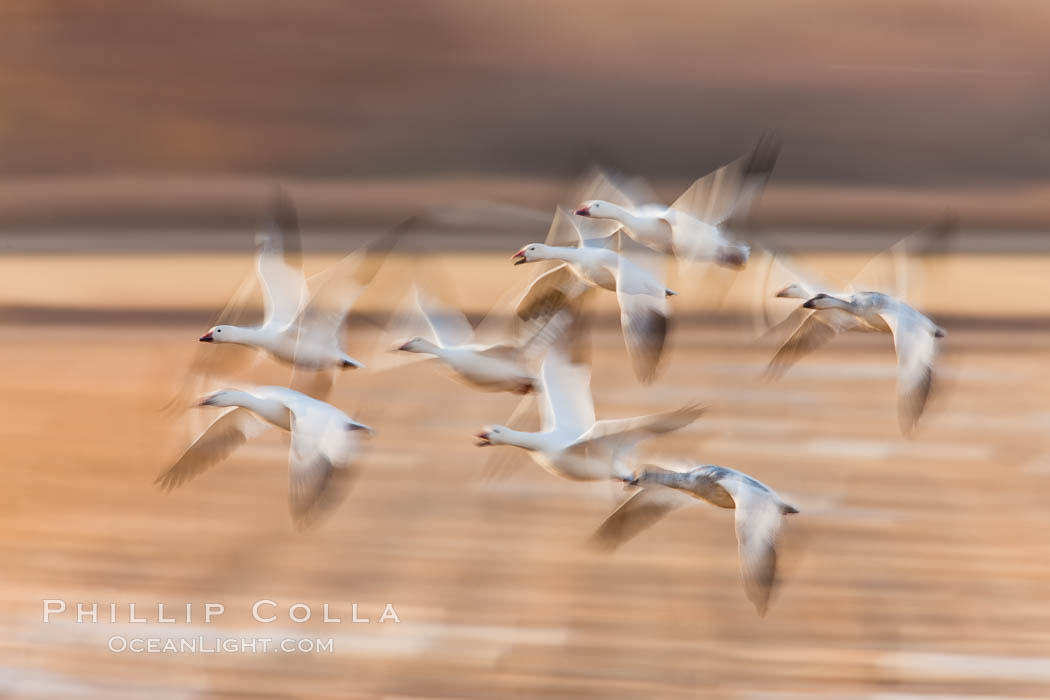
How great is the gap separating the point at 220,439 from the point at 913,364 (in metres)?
0.86

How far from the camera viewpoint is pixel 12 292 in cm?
594

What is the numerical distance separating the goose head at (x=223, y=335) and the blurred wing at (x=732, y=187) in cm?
60

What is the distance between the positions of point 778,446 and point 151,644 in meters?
1.80

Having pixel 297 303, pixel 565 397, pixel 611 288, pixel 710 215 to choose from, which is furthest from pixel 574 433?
pixel 297 303

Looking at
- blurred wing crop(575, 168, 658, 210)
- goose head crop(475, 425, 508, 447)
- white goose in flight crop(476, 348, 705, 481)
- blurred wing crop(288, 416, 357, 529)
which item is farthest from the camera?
blurred wing crop(575, 168, 658, 210)

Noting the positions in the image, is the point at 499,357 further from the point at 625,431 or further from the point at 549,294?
the point at 625,431

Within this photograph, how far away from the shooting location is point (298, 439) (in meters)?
1.60

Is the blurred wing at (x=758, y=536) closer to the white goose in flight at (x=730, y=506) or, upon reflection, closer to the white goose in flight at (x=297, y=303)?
the white goose in flight at (x=730, y=506)

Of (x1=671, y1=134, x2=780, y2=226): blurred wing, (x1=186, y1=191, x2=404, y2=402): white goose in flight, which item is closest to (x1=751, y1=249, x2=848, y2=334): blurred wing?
(x1=671, y1=134, x2=780, y2=226): blurred wing

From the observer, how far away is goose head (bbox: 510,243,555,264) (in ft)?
5.94

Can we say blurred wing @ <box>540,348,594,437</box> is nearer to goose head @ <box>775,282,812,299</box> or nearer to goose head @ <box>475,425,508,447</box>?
goose head @ <box>475,425,508,447</box>

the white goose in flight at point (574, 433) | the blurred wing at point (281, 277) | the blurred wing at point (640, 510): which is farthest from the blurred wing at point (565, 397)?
the blurred wing at point (281, 277)

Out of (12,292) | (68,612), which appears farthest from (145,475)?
(12,292)

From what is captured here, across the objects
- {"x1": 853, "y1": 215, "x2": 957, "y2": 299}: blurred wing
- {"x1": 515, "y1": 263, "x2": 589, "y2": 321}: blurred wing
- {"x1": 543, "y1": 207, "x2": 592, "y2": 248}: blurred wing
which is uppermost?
{"x1": 543, "y1": 207, "x2": 592, "y2": 248}: blurred wing
